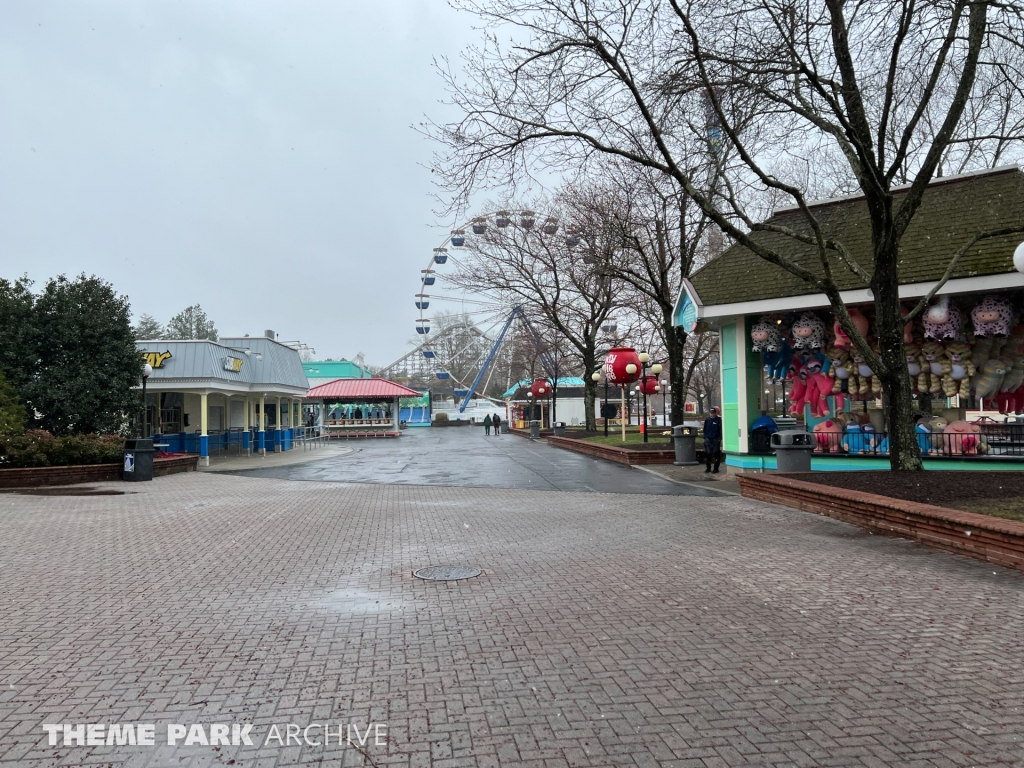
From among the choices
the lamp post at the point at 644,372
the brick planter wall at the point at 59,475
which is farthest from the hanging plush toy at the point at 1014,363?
the brick planter wall at the point at 59,475

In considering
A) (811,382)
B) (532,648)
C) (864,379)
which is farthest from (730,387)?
(532,648)

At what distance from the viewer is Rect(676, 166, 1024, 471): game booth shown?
14.1 metres

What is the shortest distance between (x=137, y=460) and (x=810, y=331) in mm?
16827

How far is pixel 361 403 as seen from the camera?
55.7m

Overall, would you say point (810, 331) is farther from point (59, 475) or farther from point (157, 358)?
point (157, 358)

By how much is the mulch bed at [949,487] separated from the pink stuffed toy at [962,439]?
2.44 meters

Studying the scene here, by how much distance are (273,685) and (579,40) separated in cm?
1065

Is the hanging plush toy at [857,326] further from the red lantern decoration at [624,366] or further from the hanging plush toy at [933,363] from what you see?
the red lantern decoration at [624,366]

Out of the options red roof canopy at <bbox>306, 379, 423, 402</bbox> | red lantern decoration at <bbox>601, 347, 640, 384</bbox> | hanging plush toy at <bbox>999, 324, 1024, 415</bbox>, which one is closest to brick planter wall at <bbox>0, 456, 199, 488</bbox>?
red lantern decoration at <bbox>601, 347, 640, 384</bbox>

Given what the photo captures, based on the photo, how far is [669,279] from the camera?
3109cm

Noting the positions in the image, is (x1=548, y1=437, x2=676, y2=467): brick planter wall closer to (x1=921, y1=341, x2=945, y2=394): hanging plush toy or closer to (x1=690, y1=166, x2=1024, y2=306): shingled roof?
(x1=690, y1=166, x2=1024, y2=306): shingled roof

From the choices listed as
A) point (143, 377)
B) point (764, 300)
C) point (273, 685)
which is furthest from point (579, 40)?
point (143, 377)

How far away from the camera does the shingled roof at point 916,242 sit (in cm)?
1412

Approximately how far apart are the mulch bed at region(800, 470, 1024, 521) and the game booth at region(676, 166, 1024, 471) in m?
3.30
